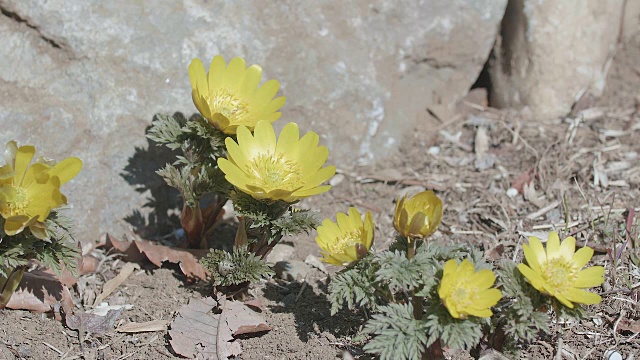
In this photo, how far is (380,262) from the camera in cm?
253

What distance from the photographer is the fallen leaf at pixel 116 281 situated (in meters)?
3.09

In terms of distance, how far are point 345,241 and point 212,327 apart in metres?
0.63

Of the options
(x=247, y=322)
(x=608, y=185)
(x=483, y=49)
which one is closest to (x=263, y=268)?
(x=247, y=322)

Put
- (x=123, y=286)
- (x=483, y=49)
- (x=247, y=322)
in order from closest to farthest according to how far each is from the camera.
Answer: (x=247, y=322) < (x=123, y=286) < (x=483, y=49)

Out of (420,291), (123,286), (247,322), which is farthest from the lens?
(123,286)

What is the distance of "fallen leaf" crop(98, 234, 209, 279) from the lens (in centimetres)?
316

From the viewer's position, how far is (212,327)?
2.86m

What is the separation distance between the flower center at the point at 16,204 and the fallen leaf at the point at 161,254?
717 millimetres

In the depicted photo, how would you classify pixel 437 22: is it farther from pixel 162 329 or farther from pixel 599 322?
pixel 162 329

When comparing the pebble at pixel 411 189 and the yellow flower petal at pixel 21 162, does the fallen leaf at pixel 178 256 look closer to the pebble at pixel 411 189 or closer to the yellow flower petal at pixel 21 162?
the yellow flower petal at pixel 21 162

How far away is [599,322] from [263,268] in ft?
4.52

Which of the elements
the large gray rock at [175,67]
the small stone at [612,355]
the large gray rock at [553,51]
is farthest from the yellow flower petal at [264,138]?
the large gray rock at [553,51]

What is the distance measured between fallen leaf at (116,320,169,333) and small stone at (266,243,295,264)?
643 mm

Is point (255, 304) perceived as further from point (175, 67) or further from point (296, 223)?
point (175, 67)
